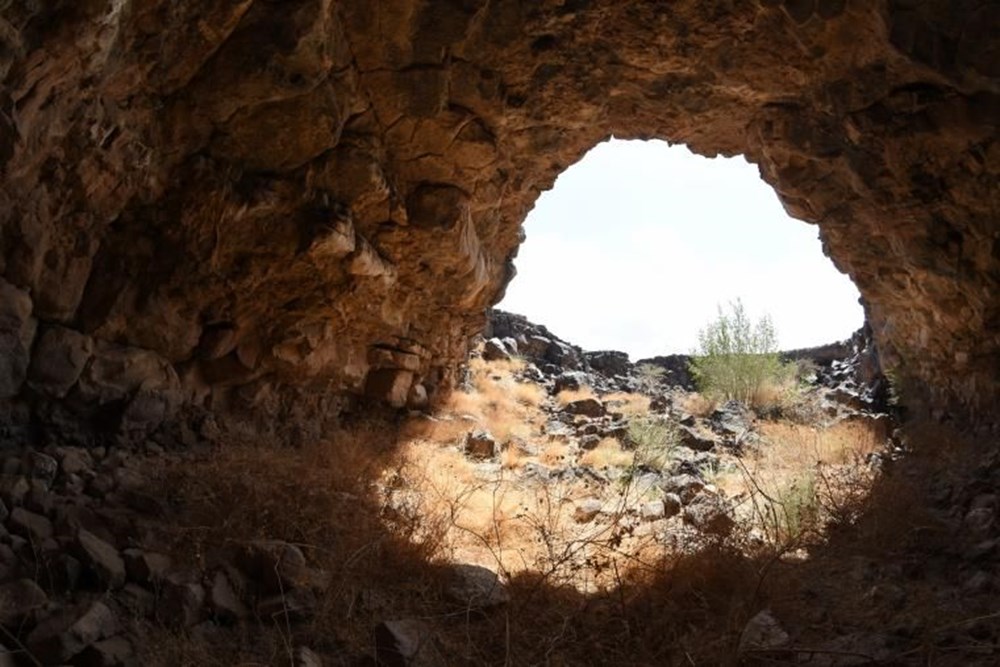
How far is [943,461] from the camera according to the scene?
5.88m

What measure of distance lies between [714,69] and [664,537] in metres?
3.54

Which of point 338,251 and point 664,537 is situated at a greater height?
point 338,251

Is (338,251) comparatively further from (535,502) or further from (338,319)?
(535,502)

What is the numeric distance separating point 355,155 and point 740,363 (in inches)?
410

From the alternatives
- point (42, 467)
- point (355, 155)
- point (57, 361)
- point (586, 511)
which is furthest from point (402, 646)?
point (355, 155)

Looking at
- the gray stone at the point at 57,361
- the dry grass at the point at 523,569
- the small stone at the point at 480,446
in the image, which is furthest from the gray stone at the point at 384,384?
the gray stone at the point at 57,361

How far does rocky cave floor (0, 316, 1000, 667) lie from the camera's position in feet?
9.88

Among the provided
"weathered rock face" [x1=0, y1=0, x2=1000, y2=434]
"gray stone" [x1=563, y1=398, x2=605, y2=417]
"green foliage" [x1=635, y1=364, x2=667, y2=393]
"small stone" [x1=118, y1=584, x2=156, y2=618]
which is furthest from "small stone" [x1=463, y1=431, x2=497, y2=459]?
"green foliage" [x1=635, y1=364, x2=667, y2=393]

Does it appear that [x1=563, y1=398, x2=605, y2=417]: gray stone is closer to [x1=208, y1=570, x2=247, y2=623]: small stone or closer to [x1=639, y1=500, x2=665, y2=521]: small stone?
[x1=639, y1=500, x2=665, y2=521]: small stone

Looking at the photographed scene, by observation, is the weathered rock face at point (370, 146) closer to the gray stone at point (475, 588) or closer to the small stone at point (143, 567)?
the small stone at point (143, 567)

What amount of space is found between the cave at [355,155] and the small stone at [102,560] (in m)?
1.33

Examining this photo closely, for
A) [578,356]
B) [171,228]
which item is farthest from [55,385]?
[578,356]

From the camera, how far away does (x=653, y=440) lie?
29.3ft

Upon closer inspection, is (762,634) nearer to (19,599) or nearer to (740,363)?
(19,599)
